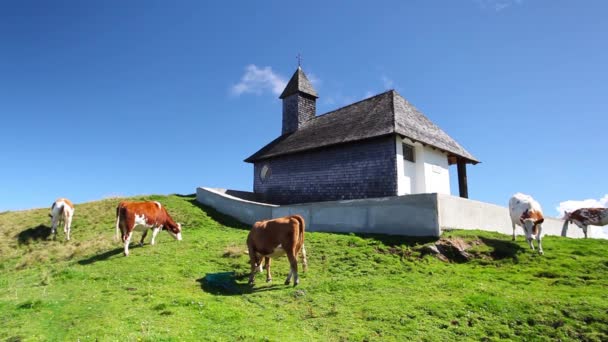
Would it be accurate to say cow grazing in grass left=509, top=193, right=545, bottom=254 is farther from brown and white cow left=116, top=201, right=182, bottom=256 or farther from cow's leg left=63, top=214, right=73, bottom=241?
cow's leg left=63, top=214, right=73, bottom=241

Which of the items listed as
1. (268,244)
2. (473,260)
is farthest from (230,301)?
(473,260)

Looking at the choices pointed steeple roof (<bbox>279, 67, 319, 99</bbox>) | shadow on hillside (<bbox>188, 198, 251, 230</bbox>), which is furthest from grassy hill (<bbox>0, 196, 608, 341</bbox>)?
pointed steeple roof (<bbox>279, 67, 319, 99</bbox>)

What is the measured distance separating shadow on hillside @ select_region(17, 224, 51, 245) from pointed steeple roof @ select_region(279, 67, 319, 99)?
20930 mm

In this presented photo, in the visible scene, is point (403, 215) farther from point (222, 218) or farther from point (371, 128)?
point (222, 218)

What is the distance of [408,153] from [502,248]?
9829mm

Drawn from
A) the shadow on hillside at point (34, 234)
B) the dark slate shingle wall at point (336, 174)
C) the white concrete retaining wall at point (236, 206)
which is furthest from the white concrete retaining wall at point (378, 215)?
the shadow on hillside at point (34, 234)

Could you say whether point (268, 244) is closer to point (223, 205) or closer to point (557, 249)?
point (557, 249)

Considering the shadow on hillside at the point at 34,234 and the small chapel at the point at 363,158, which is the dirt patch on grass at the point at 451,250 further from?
the shadow on hillside at the point at 34,234

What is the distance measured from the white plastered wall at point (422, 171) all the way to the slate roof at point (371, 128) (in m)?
0.68

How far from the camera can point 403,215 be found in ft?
52.1

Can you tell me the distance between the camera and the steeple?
3241 cm

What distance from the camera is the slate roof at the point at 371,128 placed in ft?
72.6

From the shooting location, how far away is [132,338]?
683 cm

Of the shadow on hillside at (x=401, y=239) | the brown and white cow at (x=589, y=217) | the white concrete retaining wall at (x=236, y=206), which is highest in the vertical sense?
the white concrete retaining wall at (x=236, y=206)
